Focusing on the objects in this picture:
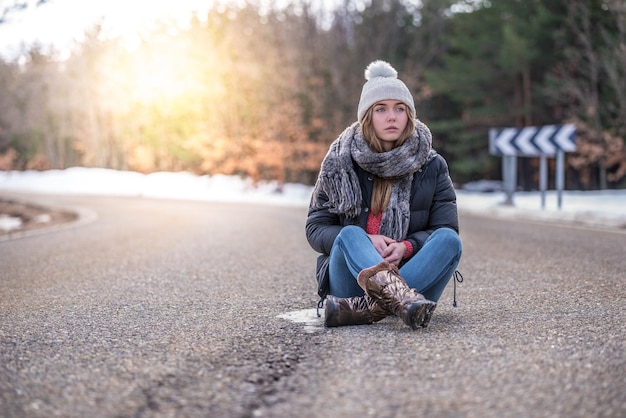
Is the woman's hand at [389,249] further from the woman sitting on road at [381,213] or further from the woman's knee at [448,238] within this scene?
the woman's knee at [448,238]

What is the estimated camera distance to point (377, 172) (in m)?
3.94

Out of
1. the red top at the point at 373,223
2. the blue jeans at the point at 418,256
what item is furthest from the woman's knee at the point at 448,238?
the red top at the point at 373,223

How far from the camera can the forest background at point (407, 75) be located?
21.8m

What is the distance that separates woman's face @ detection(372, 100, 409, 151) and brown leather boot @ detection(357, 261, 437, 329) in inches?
30.0

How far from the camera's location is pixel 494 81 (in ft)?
81.9

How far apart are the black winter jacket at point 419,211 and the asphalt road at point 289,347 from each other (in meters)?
0.51

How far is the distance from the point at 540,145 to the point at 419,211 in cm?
1149

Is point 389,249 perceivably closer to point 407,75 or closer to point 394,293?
point 394,293

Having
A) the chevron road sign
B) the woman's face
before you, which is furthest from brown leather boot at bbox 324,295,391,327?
the chevron road sign

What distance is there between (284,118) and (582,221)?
15671mm

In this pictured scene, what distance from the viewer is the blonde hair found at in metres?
3.97

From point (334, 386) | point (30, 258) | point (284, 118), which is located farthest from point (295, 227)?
point (284, 118)

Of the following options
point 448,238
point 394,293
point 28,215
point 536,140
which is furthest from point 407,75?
point 394,293

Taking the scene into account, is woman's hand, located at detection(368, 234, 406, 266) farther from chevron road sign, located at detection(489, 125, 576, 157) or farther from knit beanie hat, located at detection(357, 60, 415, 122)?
chevron road sign, located at detection(489, 125, 576, 157)
